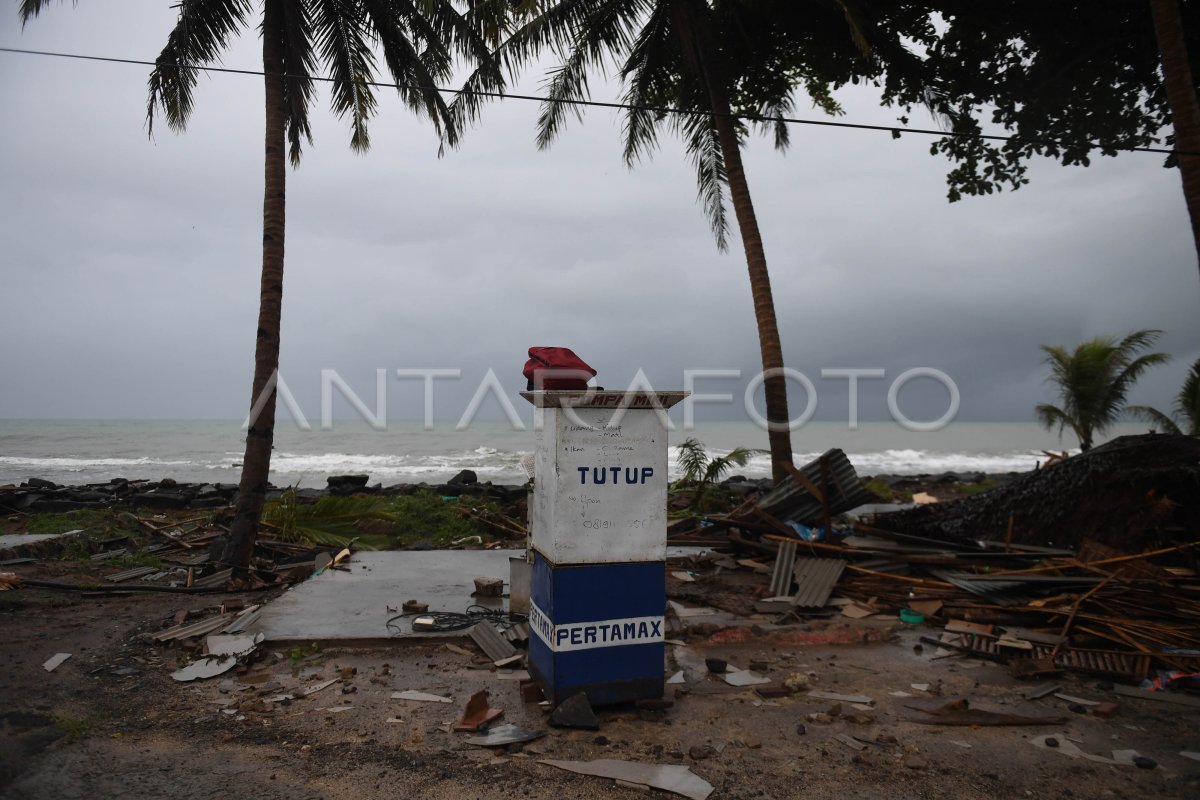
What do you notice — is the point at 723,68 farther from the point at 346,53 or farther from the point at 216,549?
the point at 216,549

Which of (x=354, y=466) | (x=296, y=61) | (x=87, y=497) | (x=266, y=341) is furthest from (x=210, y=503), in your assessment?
(x=354, y=466)

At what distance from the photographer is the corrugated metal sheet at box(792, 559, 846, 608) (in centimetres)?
614

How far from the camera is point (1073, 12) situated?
439 inches

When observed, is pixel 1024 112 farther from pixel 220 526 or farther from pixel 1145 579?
pixel 220 526

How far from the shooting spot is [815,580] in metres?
6.52

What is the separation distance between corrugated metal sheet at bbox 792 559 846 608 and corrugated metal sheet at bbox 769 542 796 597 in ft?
0.26

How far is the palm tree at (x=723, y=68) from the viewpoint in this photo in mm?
10852

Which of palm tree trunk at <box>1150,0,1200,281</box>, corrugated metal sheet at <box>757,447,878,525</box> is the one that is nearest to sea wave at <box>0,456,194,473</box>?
corrugated metal sheet at <box>757,447,878,525</box>

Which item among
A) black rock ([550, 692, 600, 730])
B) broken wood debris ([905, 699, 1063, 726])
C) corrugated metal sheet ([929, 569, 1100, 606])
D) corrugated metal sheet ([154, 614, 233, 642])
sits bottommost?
corrugated metal sheet ([154, 614, 233, 642])

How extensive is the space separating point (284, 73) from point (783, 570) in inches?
335

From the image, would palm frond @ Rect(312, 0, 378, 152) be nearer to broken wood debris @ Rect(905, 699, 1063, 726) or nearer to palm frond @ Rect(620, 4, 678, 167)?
palm frond @ Rect(620, 4, 678, 167)

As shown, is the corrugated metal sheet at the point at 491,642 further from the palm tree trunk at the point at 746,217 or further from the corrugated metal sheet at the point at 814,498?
the palm tree trunk at the point at 746,217

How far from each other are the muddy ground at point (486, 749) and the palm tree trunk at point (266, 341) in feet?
10.3

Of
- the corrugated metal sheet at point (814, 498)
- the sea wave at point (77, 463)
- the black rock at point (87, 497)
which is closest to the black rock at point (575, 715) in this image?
the corrugated metal sheet at point (814, 498)
